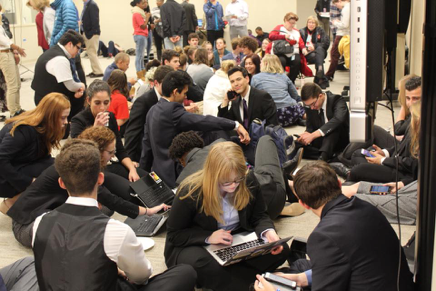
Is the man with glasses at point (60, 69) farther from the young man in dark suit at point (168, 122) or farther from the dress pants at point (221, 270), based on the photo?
the dress pants at point (221, 270)

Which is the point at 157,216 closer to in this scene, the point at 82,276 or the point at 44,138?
the point at 44,138

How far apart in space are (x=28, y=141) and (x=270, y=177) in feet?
6.19

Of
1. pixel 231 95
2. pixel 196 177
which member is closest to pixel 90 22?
pixel 231 95

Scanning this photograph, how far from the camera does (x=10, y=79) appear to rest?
7.50 meters

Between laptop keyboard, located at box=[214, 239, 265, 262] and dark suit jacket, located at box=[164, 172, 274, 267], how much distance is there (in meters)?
0.08

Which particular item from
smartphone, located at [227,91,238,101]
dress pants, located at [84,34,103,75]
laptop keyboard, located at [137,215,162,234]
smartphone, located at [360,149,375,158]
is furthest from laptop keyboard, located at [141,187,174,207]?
dress pants, located at [84,34,103,75]

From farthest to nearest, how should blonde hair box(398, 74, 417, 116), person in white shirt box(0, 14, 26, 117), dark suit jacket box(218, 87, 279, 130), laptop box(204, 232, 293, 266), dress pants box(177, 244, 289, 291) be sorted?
person in white shirt box(0, 14, 26, 117) < dark suit jacket box(218, 87, 279, 130) < blonde hair box(398, 74, 417, 116) < dress pants box(177, 244, 289, 291) < laptop box(204, 232, 293, 266)

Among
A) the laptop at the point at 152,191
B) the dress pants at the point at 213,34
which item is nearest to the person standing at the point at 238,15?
the dress pants at the point at 213,34

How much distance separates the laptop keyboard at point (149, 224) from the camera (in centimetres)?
416

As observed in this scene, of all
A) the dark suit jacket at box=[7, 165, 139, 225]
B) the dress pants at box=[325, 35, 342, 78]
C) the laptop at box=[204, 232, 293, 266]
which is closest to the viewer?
the laptop at box=[204, 232, 293, 266]

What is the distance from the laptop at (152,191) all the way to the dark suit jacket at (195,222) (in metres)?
1.01

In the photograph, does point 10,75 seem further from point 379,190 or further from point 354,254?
point 354,254

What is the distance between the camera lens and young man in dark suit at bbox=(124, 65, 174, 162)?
538cm

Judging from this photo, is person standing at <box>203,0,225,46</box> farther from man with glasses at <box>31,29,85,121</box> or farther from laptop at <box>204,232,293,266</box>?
laptop at <box>204,232,293,266</box>
